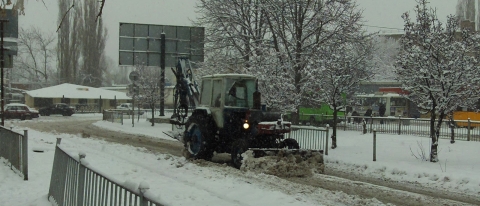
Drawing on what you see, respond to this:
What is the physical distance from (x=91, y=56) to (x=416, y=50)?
54.8 m

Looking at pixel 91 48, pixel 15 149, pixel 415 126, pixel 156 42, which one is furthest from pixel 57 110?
pixel 15 149

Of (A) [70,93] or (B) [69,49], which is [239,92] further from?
(A) [70,93]

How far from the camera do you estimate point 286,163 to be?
1244 centimetres

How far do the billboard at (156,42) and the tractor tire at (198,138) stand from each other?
14568mm

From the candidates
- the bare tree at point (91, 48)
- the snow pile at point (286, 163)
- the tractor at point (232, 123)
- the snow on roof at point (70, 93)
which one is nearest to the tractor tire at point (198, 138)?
the tractor at point (232, 123)

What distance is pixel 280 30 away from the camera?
23.1 metres

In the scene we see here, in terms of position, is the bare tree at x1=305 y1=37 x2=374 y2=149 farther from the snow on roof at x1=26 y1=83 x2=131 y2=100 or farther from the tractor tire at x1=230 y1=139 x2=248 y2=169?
the snow on roof at x1=26 y1=83 x2=131 y2=100

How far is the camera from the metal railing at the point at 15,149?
1048cm

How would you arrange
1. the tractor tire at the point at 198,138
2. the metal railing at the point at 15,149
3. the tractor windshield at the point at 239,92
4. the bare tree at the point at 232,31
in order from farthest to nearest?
1. the bare tree at the point at 232,31
2. the tractor tire at the point at 198,138
3. the tractor windshield at the point at 239,92
4. the metal railing at the point at 15,149

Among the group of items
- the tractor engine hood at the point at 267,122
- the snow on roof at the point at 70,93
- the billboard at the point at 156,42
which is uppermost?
the billboard at the point at 156,42

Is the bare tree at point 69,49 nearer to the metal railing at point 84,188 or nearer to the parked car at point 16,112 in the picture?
the parked car at point 16,112

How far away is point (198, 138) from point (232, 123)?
1348mm

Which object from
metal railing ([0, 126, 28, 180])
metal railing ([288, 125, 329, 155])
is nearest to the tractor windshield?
metal railing ([288, 125, 329, 155])

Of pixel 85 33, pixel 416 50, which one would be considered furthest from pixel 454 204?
pixel 85 33
